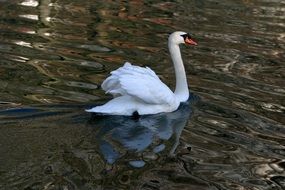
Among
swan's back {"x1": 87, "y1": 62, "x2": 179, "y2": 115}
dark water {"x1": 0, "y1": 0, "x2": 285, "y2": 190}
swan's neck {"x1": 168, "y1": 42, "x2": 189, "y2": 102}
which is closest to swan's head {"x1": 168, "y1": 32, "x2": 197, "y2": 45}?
swan's neck {"x1": 168, "y1": 42, "x2": 189, "y2": 102}

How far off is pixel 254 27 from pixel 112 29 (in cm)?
410

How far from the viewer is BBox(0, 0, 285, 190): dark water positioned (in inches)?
269

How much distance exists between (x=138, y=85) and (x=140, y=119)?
491mm

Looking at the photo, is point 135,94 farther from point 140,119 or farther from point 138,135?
point 138,135

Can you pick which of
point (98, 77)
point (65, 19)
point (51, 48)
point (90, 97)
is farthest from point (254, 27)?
point (90, 97)

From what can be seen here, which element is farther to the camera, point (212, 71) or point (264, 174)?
point (212, 71)

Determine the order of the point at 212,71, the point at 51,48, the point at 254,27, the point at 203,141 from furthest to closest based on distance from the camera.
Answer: the point at 254,27
the point at 51,48
the point at 212,71
the point at 203,141

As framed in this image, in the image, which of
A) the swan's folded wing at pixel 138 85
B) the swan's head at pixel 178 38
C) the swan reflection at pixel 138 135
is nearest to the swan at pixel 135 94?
the swan's folded wing at pixel 138 85

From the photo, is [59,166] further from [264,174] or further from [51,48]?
[51,48]

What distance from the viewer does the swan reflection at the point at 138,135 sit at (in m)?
7.38

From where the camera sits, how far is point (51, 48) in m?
13.4

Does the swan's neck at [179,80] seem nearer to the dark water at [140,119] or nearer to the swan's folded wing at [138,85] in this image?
the dark water at [140,119]

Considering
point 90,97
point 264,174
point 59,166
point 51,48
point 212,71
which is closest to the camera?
point 59,166

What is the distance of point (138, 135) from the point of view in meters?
8.14
